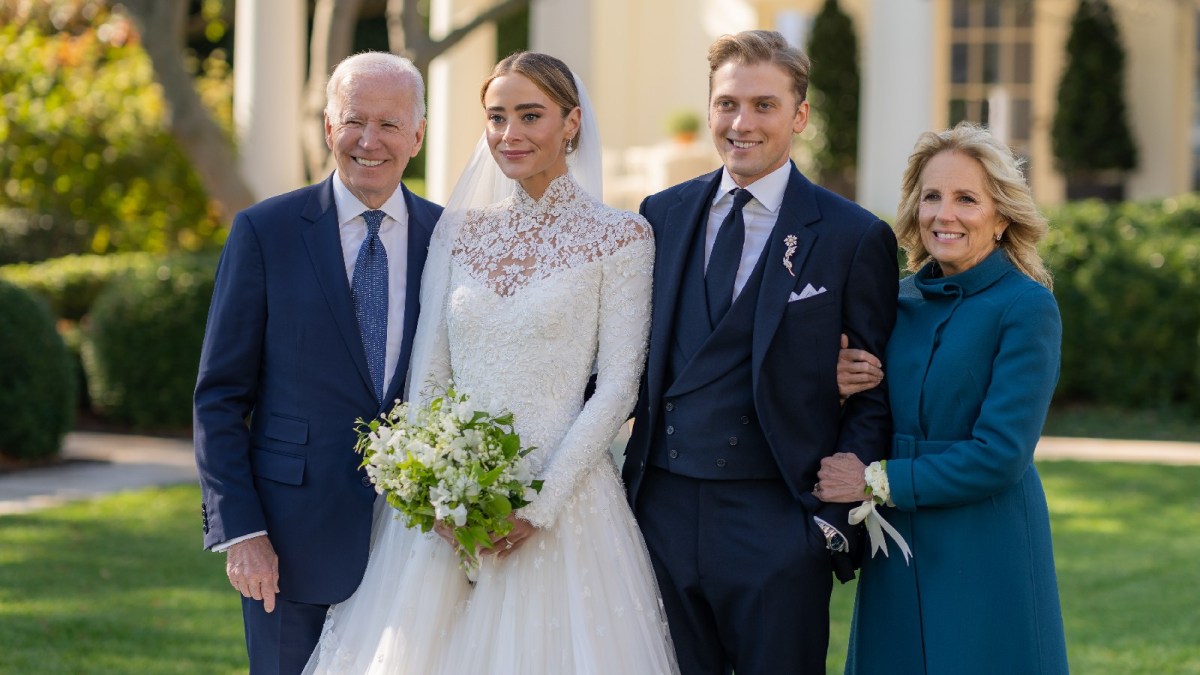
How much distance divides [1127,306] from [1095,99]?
17.7 ft

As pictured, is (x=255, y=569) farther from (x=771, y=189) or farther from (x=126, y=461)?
(x=126, y=461)

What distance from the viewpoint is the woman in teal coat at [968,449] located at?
353 cm

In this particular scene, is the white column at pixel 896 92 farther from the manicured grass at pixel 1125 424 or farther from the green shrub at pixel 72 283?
the green shrub at pixel 72 283

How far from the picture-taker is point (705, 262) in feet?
12.5

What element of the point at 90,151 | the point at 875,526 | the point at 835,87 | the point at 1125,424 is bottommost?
the point at 1125,424

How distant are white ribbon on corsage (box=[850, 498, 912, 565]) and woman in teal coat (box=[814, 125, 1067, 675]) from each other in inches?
1.1

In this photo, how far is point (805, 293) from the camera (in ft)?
12.1

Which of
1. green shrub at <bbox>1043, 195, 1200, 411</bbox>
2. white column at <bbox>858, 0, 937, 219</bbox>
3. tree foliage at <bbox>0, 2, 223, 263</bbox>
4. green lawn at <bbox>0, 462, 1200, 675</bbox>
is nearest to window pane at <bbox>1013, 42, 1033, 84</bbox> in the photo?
white column at <bbox>858, 0, 937, 219</bbox>

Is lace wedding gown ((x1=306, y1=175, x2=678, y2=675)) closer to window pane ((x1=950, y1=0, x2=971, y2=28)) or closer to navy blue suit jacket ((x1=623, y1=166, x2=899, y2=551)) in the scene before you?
navy blue suit jacket ((x1=623, y1=166, x2=899, y2=551))

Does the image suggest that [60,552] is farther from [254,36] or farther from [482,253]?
[254,36]

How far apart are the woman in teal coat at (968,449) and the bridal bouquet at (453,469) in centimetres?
86

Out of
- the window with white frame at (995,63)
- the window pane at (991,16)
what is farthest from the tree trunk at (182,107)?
the window pane at (991,16)

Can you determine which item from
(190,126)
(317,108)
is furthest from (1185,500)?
(190,126)

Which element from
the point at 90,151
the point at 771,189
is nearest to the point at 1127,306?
the point at 771,189
